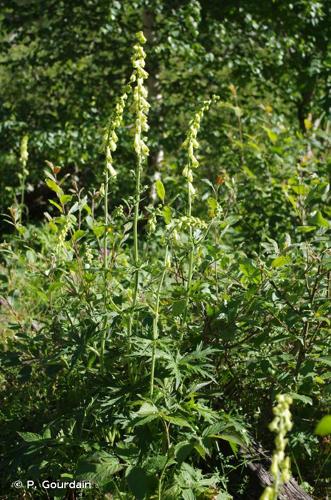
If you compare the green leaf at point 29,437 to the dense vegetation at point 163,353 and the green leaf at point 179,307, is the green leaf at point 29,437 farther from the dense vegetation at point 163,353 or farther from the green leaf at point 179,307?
the green leaf at point 179,307

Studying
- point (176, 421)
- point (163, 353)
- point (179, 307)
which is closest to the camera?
point (176, 421)

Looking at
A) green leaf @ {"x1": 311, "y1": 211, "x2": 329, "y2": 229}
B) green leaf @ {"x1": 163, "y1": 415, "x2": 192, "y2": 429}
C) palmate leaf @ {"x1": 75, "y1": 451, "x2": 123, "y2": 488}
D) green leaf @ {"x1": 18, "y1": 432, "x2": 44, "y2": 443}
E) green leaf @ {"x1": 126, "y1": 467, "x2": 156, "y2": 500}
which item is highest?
green leaf @ {"x1": 311, "y1": 211, "x2": 329, "y2": 229}

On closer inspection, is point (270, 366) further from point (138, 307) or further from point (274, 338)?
point (138, 307)

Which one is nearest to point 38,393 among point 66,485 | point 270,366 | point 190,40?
point 66,485

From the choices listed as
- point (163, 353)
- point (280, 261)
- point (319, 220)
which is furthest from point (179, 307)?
point (319, 220)

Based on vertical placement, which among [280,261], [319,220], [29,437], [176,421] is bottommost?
[29,437]

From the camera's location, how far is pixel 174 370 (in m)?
2.25

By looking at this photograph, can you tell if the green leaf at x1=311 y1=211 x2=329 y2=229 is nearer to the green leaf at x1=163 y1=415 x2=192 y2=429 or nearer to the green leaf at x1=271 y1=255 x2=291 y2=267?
the green leaf at x1=271 y1=255 x2=291 y2=267

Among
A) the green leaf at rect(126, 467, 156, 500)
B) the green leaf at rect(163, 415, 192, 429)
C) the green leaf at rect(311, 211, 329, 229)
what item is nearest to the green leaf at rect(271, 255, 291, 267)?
the green leaf at rect(311, 211, 329, 229)

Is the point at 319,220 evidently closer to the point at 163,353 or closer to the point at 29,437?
the point at 163,353

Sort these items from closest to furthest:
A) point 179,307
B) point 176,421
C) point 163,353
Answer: point 176,421 → point 163,353 → point 179,307

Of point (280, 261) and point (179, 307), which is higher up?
point (280, 261)

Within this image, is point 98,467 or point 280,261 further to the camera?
point 280,261

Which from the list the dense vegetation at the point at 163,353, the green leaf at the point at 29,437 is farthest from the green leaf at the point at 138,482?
the green leaf at the point at 29,437
